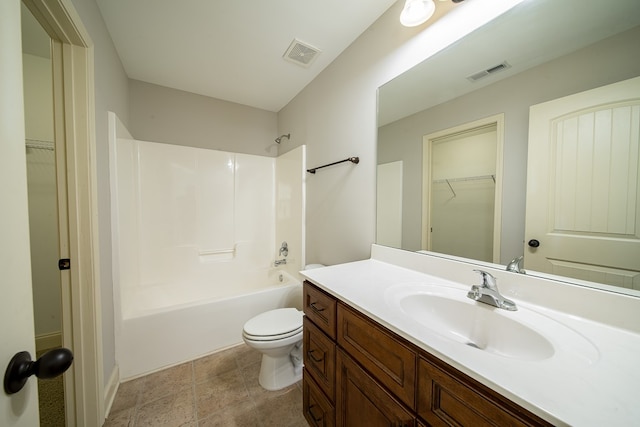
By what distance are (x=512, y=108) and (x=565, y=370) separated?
91cm

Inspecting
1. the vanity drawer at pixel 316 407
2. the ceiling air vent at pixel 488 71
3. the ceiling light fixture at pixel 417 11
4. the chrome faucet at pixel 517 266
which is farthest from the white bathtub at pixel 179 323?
the ceiling light fixture at pixel 417 11

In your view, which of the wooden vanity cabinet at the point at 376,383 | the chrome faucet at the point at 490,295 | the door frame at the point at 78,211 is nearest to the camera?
the wooden vanity cabinet at the point at 376,383

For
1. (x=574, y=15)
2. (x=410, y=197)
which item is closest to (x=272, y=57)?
(x=410, y=197)

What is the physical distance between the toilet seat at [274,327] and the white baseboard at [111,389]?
2.69 ft

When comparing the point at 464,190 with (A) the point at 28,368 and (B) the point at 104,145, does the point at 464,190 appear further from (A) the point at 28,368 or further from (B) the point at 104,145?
(B) the point at 104,145

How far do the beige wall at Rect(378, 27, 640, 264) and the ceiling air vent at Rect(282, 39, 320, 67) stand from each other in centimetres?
92

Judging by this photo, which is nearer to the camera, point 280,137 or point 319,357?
point 319,357

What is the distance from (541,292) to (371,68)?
1.46m

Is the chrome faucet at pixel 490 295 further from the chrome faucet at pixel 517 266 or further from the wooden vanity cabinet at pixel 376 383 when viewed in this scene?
the wooden vanity cabinet at pixel 376 383

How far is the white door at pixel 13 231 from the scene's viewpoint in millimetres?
374

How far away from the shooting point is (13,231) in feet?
1.33

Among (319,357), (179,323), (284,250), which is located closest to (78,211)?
(179,323)

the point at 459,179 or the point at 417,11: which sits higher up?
the point at 417,11

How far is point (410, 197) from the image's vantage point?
1.30 m
